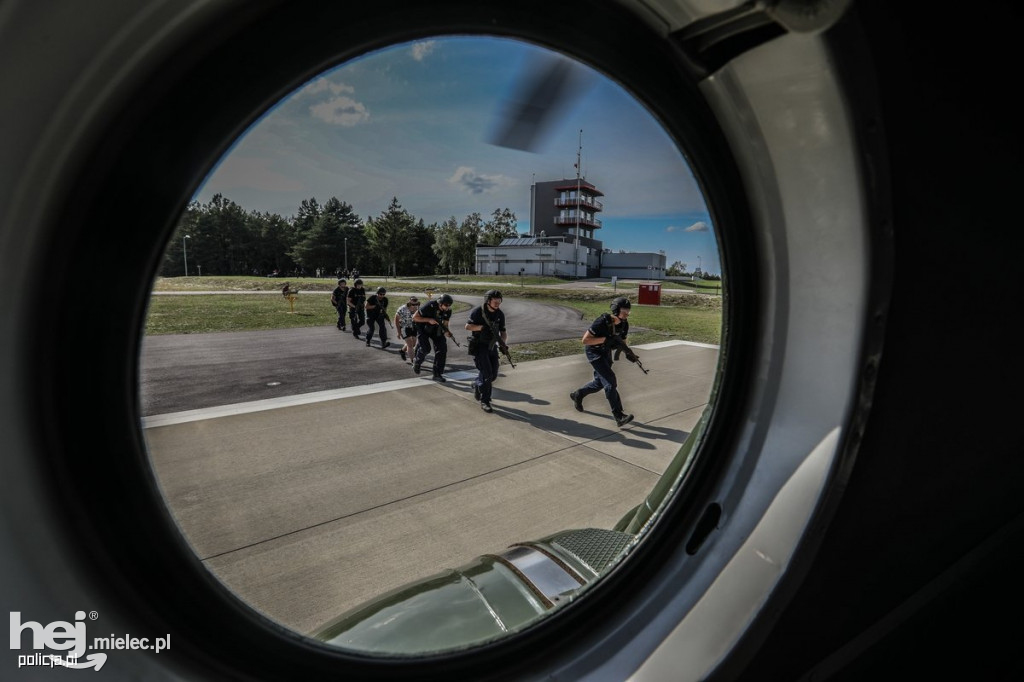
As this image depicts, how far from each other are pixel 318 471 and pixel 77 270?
316cm

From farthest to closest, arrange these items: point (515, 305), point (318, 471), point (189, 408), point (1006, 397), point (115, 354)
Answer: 1. point (515, 305)
2. point (189, 408)
3. point (318, 471)
4. point (1006, 397)
5. point (115, 354)

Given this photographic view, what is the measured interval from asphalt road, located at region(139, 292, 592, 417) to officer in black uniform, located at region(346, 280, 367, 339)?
13.1 inches

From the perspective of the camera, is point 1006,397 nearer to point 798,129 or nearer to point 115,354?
point 798,129

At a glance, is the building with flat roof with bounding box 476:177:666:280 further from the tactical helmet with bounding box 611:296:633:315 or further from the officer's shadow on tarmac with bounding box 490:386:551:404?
the officer's shadow on tarmac with bounding box 490:386:551:404

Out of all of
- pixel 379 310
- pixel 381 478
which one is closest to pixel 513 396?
pixel 381 478

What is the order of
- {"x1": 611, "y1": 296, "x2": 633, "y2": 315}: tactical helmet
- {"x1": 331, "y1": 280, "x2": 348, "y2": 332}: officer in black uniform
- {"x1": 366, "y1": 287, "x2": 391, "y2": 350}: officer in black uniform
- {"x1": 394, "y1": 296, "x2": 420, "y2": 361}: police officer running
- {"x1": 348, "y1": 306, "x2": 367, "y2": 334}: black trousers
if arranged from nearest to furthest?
{"x1": 611, "y1": 296, "x2": 633, "y2": 315}: tactical helmet
{"x1": 394, "y1": 296, "x2": 420, "y2": 361}: police officer running
{"x1": 366, "y1": 287, "x2": 391, "y2": 350}: officer in black uniform
{"x1": 331, "y1": 280, "x2": 348, "y2": 332}: officer in black uniform
{"x1": 348, "y1": 306, "x2": 367, "y2": 334}: black trousers

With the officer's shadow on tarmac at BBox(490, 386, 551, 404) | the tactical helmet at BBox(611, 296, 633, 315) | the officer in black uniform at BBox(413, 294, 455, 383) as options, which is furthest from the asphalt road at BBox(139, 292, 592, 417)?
the tactical helmet at BBox(611, 296, 633, 315)

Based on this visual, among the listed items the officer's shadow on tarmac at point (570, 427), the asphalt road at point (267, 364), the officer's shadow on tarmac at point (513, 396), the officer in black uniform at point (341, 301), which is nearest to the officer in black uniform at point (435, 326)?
the asphalt road at point (267, 364)

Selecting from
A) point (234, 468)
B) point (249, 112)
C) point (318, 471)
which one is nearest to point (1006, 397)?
point (249, 112)

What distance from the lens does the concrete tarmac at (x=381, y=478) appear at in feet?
7.91

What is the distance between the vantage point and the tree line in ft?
2.64

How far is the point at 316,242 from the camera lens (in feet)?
4.72

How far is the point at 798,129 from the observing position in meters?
0.76

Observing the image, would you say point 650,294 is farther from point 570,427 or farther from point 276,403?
point 276,403
